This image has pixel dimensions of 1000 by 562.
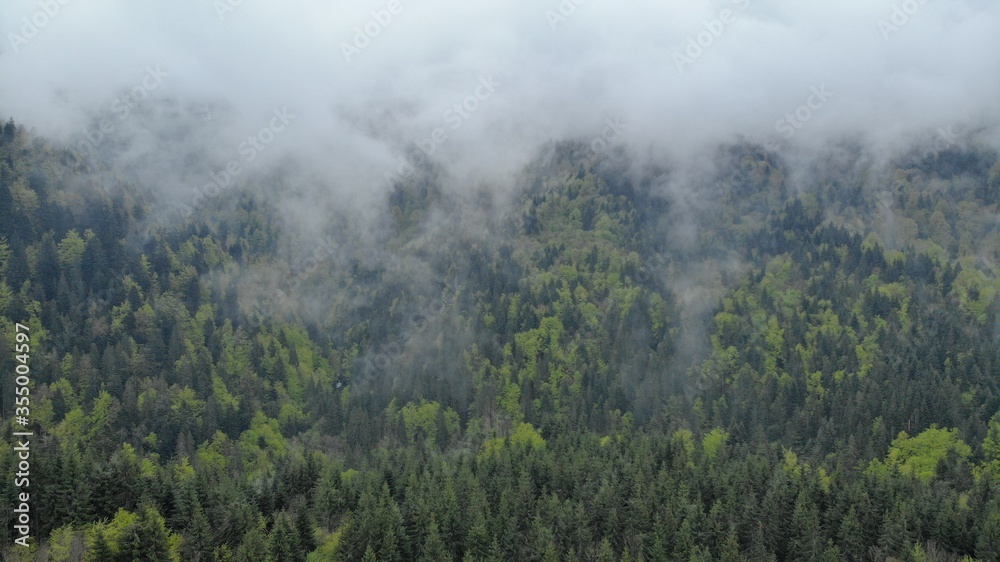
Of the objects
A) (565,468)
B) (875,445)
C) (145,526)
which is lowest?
(875,445)

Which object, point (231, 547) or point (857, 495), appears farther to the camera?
point (857, 495)

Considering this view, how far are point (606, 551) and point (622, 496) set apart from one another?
23.9 meters

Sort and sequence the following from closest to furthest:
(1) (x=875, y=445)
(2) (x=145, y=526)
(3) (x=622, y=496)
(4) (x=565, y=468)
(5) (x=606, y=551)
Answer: (2) (x=145, y=526) < (5) (x=606, y=551) < (3) (x=622, y=496) < (4) (x=565, y=468) < (1) (x=875, y=445)

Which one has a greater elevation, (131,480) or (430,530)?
(131,480)

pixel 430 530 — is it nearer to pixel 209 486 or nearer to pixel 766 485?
pixel 209 486

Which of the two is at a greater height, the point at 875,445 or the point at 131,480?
the point at 131,480

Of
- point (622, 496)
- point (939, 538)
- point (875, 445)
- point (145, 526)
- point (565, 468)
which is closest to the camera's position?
point (145, 526)

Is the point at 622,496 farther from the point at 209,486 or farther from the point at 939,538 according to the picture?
A: the point at 209,486

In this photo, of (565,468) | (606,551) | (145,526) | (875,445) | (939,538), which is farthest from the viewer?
(875,445)

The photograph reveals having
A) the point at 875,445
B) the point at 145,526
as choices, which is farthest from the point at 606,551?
the point at 875,445

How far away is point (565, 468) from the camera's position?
15338 centimetres

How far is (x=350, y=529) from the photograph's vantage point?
121250 millimetres

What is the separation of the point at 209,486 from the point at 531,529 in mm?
55532

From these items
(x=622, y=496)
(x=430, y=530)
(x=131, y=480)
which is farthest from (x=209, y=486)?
(x=622, y=496)
